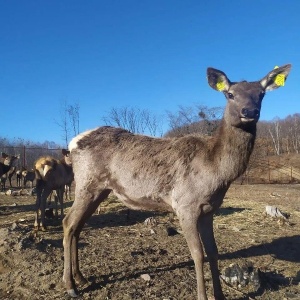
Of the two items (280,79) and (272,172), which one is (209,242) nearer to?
(280,79)

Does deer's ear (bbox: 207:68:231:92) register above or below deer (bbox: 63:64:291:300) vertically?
above

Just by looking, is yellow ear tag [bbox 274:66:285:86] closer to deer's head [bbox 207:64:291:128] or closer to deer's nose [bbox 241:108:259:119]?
deer's head [bbox 207:64:291:128]

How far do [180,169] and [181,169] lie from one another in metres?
0.02

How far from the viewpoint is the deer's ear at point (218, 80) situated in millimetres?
5562

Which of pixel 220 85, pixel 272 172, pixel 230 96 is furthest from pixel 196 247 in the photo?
pixel 272 172

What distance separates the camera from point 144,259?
6.61 meters

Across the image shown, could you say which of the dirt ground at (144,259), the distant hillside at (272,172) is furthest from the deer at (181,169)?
the distant hillside at (272,172)

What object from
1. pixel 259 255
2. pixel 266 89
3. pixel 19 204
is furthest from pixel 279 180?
pixel 266 89

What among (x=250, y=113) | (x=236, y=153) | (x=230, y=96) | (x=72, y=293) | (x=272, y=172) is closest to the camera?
(x=250, y=113)

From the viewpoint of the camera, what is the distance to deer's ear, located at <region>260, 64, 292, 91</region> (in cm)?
552

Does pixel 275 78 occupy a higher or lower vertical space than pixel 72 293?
higher

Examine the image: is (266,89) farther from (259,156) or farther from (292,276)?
(259,156)

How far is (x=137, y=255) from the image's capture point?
6.86m

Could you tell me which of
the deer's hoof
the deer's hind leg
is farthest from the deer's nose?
the deer's hoof
